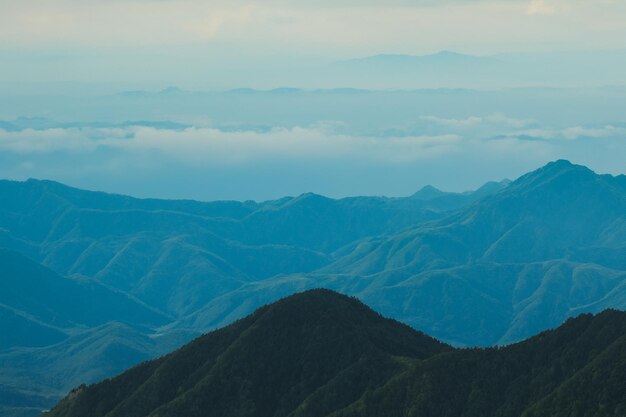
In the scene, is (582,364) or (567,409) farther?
(582,364)

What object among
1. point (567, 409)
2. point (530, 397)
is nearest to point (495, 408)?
point (530, 397)

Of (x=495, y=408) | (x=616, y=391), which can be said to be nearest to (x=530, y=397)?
(x=495, y=408)

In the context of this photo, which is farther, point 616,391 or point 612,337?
point 612,337

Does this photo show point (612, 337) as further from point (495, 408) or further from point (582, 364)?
point (495, 408)

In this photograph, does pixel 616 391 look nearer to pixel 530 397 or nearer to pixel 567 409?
pixel 567 409

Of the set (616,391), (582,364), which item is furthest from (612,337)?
(616,391)

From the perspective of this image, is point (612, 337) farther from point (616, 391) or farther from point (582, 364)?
point (616, 391)

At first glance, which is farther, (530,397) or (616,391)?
(530,397)
